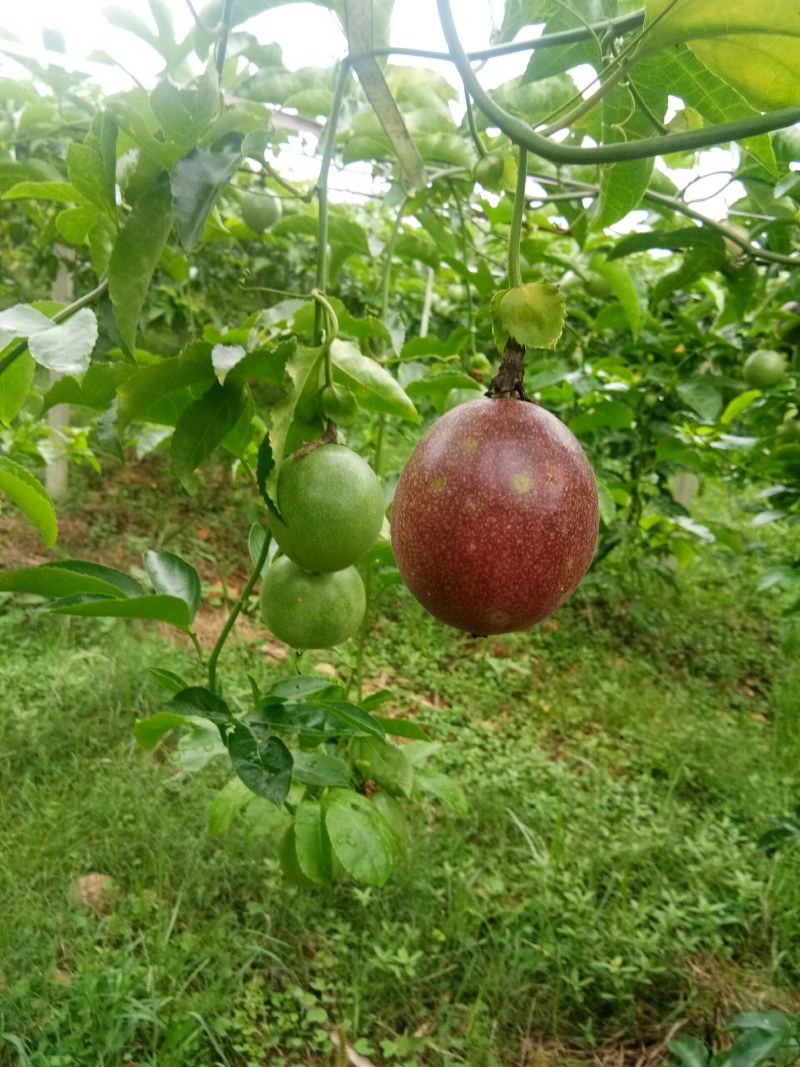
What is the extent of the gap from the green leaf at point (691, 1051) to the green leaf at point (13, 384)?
1607 mm

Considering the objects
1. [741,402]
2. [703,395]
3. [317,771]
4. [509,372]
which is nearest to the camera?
[509,372]

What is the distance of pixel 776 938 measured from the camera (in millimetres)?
2209

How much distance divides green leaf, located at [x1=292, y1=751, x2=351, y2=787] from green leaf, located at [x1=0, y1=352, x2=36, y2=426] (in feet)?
2.12

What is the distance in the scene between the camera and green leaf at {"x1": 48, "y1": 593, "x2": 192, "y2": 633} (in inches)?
37.1

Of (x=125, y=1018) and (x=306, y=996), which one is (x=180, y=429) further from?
(x=306, y=996)

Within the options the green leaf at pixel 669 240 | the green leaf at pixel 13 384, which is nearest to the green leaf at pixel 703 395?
the green leaf at pixel 669 240

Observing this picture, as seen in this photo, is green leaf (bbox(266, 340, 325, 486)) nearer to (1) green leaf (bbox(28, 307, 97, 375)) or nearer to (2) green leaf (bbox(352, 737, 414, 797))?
(1) green leaf (bbox(28, 307, 97, 375))

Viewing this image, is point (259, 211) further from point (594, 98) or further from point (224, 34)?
point (594, 98)

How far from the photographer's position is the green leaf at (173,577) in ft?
3.96

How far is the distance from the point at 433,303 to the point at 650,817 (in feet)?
8.85

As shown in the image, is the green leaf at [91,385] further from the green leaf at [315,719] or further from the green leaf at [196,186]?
the green leaf at [315,719]

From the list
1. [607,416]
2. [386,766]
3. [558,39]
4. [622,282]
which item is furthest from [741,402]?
[558,39]

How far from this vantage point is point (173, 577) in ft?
4.02

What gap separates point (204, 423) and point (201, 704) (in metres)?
0.37
